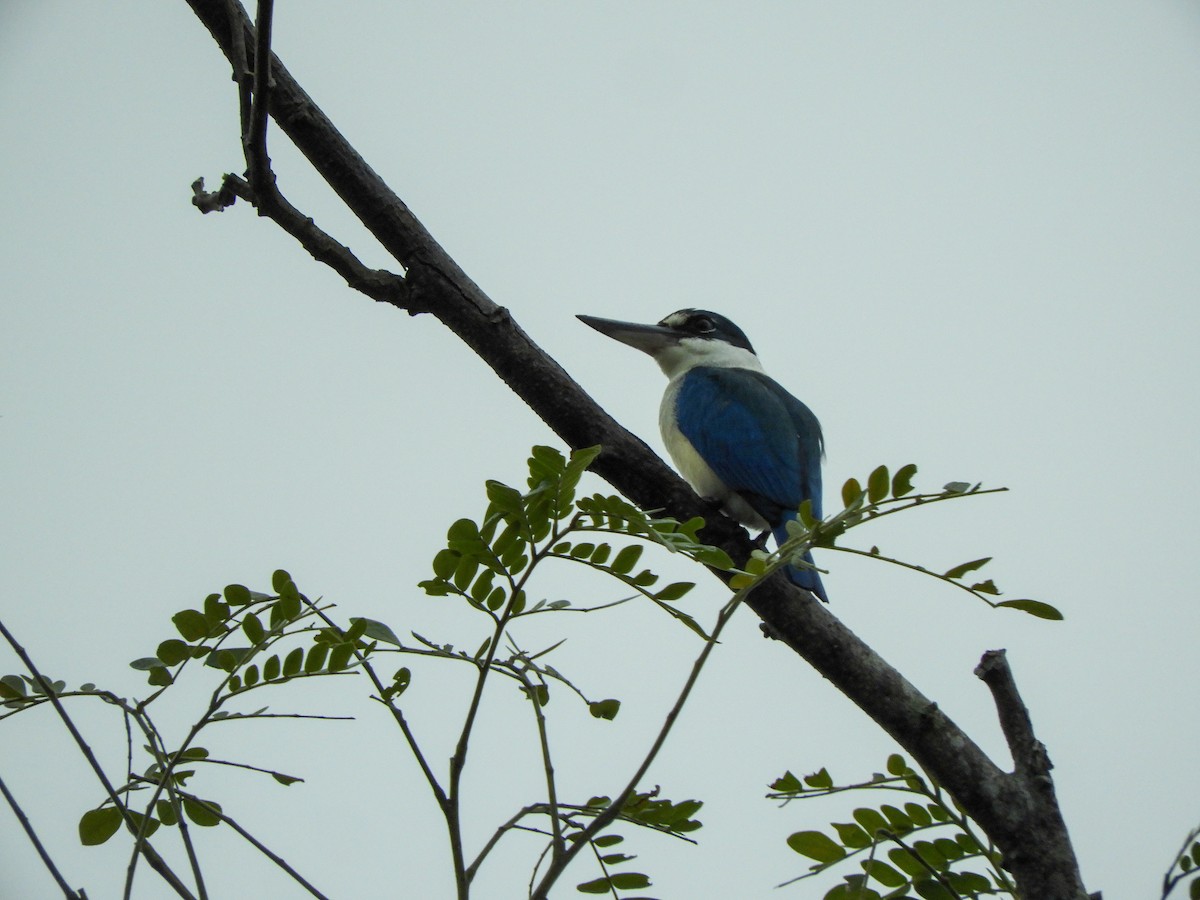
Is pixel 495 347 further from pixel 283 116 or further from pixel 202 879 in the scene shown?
pixel 202 879

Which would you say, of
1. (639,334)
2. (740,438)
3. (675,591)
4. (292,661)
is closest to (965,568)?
(675,591)

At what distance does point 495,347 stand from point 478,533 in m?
0.98

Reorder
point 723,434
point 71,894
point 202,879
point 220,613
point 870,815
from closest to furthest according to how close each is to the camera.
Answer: point 71,894, point 202,879, point 220,613, point 870,815, point 723,434

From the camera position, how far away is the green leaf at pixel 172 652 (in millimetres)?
1742

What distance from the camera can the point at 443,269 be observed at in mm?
2527

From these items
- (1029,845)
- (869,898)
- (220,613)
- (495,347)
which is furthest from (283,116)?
(1029,845)

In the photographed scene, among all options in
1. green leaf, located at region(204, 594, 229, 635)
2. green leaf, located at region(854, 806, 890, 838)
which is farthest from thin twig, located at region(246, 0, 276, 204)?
green leaf, located at region(854, 806, 890, 838)

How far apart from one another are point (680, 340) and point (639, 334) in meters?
0.23

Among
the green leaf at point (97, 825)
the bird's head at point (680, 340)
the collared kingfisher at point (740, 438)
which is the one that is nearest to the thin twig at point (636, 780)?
the green leaf at point (97, 825)

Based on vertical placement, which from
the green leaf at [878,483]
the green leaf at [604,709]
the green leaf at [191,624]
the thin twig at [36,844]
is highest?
the green leaf at [878,483]

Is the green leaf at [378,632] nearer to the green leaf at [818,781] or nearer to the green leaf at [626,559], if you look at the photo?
the green leaf at [626,559]

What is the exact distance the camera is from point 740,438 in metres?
4.22

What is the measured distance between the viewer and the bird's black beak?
536 centimetres

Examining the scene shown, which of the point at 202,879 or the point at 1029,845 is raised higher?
the point at 1029,845
